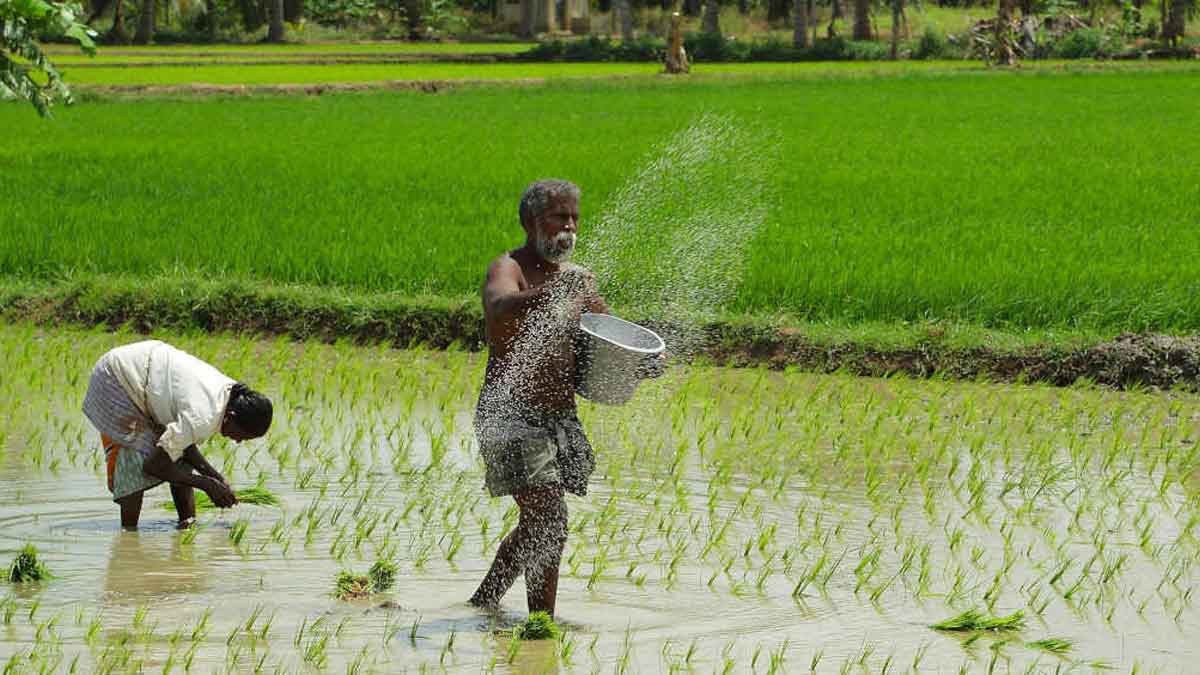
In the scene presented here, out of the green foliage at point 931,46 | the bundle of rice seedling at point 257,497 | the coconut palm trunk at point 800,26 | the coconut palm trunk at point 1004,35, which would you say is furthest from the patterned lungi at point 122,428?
the coconut palm trunk at point 800,26

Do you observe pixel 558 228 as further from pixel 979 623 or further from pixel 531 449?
pixel 979 623

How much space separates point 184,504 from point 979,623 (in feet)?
7.21

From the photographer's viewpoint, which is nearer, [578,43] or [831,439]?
[831,439]

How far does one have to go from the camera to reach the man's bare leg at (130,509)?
4.72 meters

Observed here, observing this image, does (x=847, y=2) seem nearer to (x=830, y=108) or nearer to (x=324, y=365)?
(x=830, y=108)

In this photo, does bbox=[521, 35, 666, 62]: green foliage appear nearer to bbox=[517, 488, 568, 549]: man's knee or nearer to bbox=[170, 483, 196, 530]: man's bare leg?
bbox=[170, 483, 196, 530]: man's bare leg

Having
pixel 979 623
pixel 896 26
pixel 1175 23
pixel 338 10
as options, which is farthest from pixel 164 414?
pixel 338 10

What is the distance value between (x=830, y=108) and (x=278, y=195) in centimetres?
1020

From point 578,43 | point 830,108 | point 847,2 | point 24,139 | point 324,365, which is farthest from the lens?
point 847,2

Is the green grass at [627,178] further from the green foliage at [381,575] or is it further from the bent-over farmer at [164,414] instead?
the green foliage at [381,575]

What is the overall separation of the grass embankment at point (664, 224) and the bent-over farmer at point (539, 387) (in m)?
3.52

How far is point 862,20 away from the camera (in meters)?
42.0

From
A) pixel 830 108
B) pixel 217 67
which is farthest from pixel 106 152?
pixel 217 67

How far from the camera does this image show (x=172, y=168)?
42.5 ft
